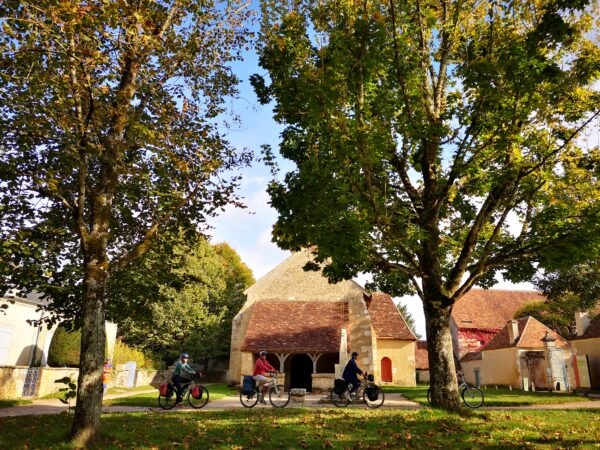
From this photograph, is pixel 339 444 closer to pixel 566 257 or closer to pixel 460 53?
pixel 566 257

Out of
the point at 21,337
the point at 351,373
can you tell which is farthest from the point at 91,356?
the point at 21,337

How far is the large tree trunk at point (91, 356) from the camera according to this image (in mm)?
7664

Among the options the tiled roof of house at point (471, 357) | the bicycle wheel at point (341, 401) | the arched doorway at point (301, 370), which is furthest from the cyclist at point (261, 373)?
the tiled roof of house at point (471, 357)

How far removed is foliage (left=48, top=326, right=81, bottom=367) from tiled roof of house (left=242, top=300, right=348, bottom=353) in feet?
27.6

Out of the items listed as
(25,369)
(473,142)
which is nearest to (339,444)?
(473,142)

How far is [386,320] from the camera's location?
101 ft

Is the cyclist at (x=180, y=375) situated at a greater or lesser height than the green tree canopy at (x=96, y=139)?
lesser

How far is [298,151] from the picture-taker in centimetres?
1140

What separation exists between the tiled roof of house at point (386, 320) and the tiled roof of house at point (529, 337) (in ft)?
19.4

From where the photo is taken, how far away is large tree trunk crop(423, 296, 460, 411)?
407 inches

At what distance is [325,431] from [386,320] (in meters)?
23.4

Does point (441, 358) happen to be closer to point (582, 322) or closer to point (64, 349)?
point (64, 349)

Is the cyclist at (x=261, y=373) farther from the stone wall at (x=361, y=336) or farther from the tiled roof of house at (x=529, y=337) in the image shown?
the tiled roof of house at (x=529, y=337)

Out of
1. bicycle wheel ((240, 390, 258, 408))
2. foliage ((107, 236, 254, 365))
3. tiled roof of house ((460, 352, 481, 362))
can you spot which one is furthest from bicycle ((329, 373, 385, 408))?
tiled roof of house ((460, 352, 481, 362))
